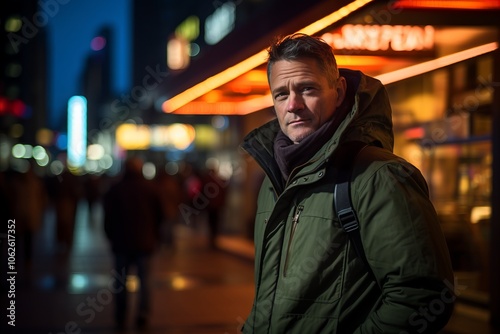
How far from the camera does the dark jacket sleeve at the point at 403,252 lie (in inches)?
95.7

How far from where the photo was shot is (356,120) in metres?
2.77

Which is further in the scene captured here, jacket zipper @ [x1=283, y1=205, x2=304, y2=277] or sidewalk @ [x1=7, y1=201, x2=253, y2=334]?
sidewalk @ [x1=7, y1=201, x2=253, y2=334]

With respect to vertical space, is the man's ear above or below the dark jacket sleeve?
above

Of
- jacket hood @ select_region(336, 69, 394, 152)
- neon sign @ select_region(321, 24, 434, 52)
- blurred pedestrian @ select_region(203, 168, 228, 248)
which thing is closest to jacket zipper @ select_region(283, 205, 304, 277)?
jacket hood @ select_region(336, 69, 394, 152)

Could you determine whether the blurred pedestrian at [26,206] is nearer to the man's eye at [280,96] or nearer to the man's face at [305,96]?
the man's eye at [280,96]

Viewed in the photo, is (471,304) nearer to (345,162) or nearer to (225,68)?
(225,68)

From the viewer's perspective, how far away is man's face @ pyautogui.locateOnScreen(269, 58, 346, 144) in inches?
111

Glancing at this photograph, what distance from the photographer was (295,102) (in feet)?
9.31

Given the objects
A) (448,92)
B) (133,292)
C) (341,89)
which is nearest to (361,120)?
(341,89)

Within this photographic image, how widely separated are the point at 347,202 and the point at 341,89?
0.53 m

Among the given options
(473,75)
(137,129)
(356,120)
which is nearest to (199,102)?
(473,75)

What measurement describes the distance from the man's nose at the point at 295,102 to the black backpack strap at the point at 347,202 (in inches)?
10.1

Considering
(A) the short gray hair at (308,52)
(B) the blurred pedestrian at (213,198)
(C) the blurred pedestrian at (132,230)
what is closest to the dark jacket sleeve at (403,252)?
(A) the short gray hair at (308,52)

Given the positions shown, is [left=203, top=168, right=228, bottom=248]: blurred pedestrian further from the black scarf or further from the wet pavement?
the black scarf
